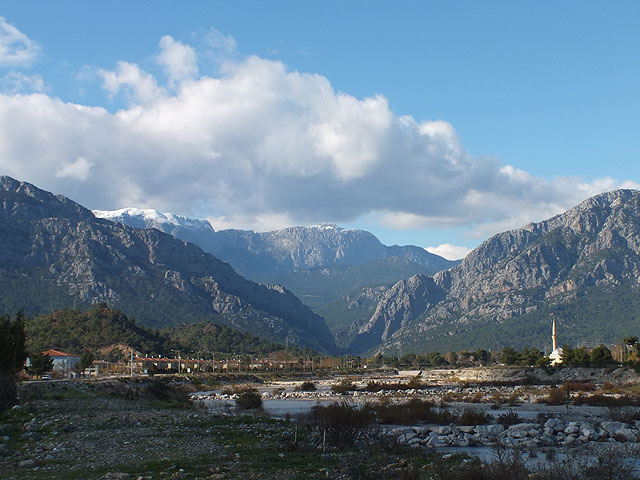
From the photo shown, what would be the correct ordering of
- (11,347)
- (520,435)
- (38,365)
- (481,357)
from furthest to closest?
(481,357)
(38,365)
(11,347)
(520,435)

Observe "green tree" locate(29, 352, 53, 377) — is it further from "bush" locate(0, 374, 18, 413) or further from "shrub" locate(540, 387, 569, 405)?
"shrub" locate(540, 387, 569, 405)

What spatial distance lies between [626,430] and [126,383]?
42.6 metres

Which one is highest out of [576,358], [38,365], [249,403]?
[38,365]

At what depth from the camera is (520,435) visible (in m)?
26.1

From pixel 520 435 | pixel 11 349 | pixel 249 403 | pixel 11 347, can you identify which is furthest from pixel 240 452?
pixel 11 347

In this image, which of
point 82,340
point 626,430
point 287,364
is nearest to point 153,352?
point 82,340

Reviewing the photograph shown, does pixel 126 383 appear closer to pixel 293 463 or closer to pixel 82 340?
pixel 293 463

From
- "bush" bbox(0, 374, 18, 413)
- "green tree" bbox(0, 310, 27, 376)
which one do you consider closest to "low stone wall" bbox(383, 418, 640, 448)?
"bush" bbox(0, 374, 18, 413)

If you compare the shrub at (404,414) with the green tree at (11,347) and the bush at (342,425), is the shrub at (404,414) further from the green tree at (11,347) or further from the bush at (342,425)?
the green tree at (11,347)

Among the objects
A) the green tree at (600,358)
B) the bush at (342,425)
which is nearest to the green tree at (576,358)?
the green tree at (600,358)

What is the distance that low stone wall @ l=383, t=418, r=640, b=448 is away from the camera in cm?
2431

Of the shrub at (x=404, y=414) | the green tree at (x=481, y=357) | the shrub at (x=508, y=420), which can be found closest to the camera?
the shrub at (x=508, y=420)

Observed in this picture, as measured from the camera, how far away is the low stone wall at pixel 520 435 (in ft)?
79.8

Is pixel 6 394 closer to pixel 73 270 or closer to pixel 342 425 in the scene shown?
pixel 342 425
